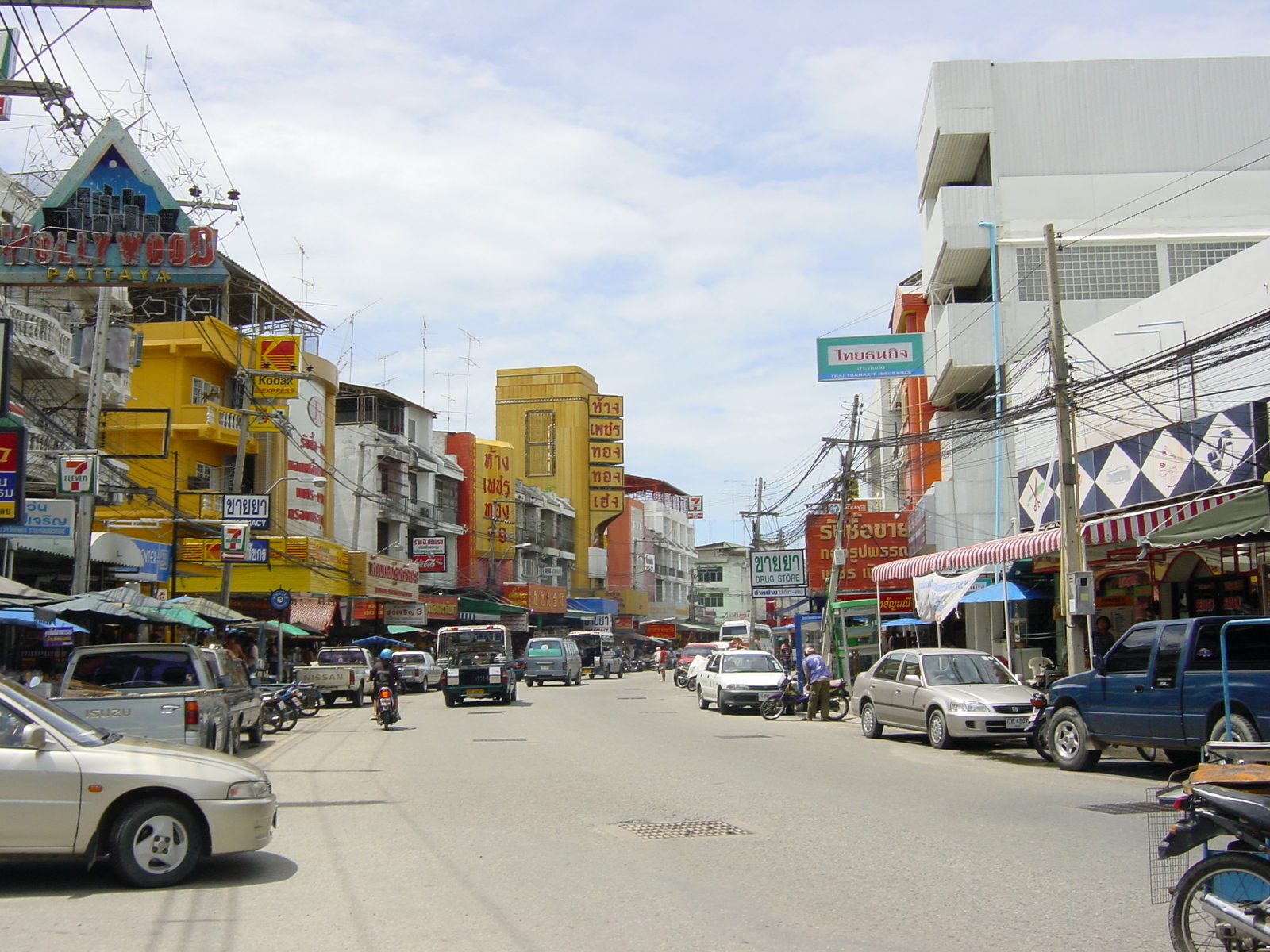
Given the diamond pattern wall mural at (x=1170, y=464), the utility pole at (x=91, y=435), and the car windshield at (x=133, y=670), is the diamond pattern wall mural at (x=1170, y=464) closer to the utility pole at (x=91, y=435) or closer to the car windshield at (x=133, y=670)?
the car windshield at (x=133, y=670)

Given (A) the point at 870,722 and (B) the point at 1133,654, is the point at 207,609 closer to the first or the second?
(A) the point at 870,722

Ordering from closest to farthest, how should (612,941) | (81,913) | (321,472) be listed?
(612,941), (81,913), (321,472)

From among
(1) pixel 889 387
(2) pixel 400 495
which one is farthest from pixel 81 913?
(2) pixel 400 495

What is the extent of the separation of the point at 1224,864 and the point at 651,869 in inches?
165

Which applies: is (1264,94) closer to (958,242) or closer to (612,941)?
(958,242)

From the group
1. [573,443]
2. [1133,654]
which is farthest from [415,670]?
[573,443]

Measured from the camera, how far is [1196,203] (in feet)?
111

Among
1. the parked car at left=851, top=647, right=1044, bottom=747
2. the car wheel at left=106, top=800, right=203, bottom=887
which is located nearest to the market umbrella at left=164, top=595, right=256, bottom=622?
the parked car at left=851, top=647, right=1044, bottom=747

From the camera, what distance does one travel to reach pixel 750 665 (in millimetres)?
28875

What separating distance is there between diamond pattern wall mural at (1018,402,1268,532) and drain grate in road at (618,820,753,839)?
1285 cm

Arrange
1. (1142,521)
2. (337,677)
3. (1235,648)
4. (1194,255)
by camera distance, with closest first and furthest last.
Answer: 1. (1235,648)
2. (1142,521)
3. (337,677)
4. (1194,255)

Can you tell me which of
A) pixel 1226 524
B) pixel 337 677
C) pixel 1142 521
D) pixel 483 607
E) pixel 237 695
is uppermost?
pixel 1142 521

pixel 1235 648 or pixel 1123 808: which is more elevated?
pixel 1235 648

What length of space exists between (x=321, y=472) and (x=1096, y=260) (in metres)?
31.8
